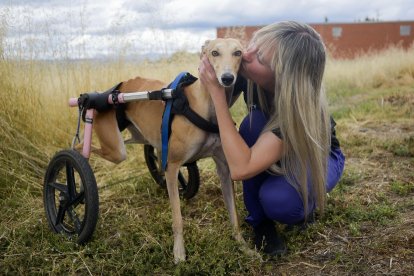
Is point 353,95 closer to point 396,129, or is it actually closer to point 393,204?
point 396,129

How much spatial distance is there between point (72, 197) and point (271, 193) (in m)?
1.30

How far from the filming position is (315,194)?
269 cm

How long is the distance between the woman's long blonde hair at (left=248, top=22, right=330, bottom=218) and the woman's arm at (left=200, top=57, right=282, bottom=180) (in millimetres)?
70

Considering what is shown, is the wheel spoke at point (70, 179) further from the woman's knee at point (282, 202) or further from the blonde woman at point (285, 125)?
the woman's knee at point (282, 202)

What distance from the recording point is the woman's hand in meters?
2.54

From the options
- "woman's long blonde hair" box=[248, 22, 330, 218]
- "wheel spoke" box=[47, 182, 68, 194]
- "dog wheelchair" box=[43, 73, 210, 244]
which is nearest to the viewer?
"woman's long blonde hair" box=[248, 22, 330, 218]

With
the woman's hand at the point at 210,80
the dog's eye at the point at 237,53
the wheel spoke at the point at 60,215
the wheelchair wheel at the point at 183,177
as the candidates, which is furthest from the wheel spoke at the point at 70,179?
the dog's eye at the point at 237,53

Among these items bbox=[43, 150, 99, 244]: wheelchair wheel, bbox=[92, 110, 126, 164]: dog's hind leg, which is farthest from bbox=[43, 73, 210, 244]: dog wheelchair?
bbox=[92, 110, 126, 164]: dog's hind leg

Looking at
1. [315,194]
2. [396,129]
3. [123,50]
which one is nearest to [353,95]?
[396,129]

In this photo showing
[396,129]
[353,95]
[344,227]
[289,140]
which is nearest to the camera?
[289,140]

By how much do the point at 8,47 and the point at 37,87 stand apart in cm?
49

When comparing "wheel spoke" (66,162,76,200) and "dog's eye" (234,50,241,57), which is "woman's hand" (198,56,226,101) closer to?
"dog's eye" (234,50,241,57)

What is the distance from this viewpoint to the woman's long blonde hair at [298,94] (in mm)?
2416

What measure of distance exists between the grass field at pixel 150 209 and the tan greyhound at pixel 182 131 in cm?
27
